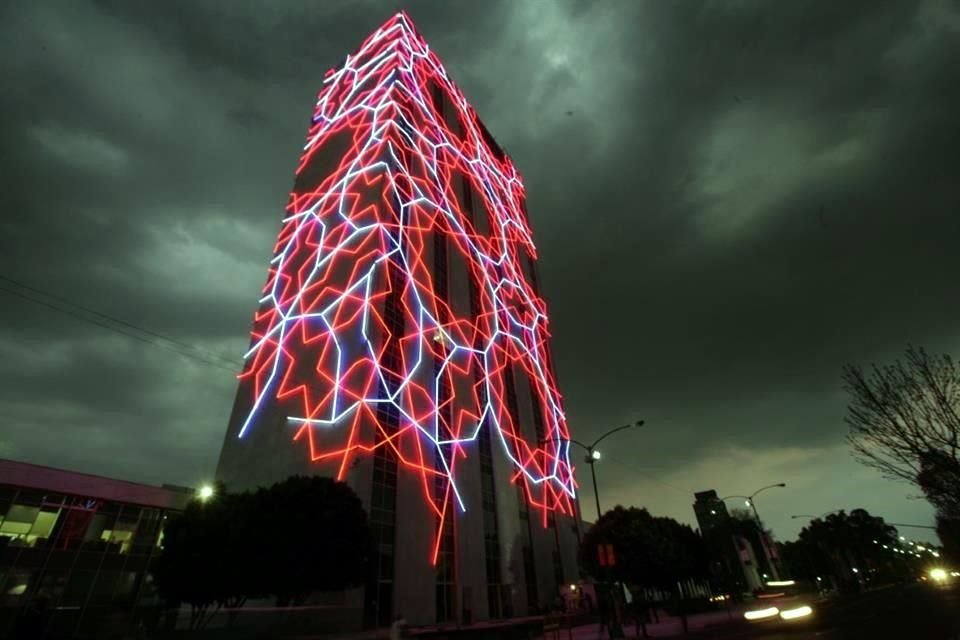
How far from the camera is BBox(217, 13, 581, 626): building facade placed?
27.0 metres

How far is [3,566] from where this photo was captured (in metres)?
21.8

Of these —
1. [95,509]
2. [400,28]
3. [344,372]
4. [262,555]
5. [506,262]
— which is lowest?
[262,555]

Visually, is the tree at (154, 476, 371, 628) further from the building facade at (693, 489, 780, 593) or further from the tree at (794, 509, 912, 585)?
the tree at (794, 509, 912, 585)

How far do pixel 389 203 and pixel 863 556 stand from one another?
329 feet

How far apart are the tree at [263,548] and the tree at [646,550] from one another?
16175mm

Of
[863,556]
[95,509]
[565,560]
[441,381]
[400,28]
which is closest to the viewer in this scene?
[95,509]

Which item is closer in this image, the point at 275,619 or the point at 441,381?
the point at 275,619

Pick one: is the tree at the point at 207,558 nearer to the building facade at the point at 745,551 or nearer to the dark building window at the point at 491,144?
the dark building window at the point at 491,144

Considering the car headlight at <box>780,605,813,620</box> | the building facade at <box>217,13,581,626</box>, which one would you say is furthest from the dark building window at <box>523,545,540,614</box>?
the car headlight at <box>780,605,813,620</box>

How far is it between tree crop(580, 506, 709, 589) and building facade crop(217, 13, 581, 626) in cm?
687

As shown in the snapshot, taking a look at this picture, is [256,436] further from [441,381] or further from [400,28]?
[400,28]

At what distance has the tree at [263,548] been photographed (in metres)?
19.0

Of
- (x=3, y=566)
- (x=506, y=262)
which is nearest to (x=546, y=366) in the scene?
(x=506, y=262)

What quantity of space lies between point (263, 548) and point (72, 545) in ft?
42.7
